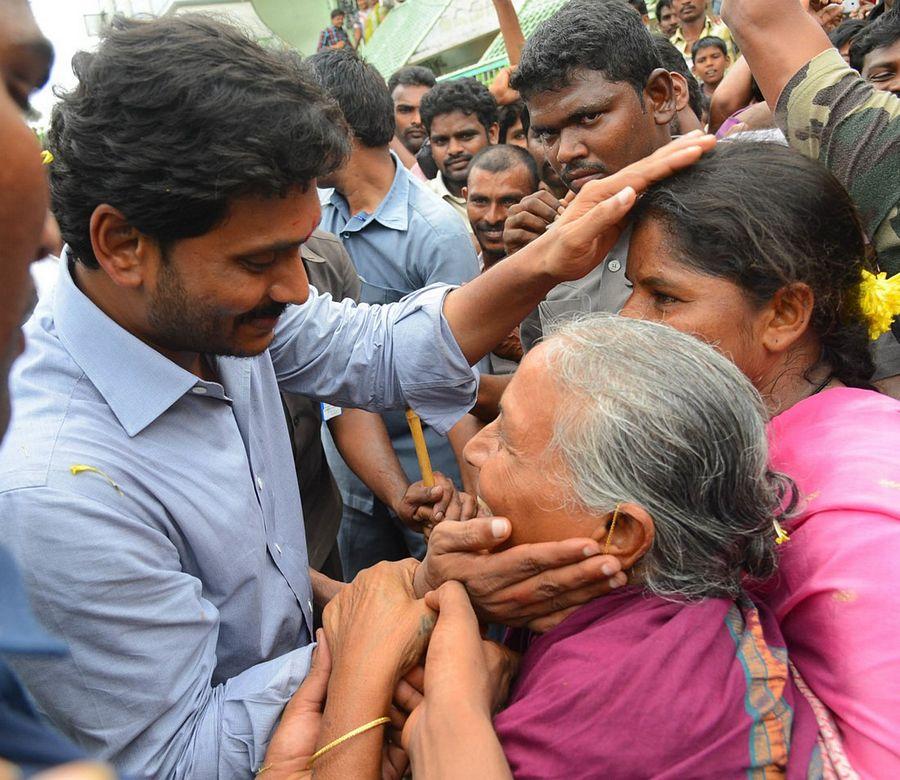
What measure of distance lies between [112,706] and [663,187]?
181 centimetres

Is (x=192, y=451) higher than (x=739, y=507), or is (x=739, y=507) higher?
(x=192, y=451)

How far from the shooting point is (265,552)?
1.94 meters

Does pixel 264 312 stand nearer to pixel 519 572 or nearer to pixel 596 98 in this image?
pixel 519 572

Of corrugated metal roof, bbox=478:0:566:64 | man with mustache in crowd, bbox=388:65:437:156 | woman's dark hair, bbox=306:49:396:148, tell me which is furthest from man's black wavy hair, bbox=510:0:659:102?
corrugated metal roof, bbox=478:0:566:64

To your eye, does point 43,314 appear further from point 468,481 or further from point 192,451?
point 468,481

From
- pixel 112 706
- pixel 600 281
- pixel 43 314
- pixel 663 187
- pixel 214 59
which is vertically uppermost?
pixel 214 59

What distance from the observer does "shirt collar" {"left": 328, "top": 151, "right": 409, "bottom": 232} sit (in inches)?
154

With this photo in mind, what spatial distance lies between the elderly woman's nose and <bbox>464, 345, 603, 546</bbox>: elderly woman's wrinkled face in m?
0.02

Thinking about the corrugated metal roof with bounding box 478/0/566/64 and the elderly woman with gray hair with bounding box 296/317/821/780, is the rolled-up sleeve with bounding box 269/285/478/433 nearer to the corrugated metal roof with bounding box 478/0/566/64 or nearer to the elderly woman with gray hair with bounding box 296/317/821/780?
the elderly woman with gray hair with bounding box 296/317/821/780

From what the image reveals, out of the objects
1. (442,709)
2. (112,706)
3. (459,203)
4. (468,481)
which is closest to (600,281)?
(468,481)

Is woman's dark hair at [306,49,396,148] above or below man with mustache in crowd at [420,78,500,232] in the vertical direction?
above

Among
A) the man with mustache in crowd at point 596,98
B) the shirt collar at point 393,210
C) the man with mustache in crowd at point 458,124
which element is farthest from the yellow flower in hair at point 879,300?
the man with mustache in crowd at point 458,124

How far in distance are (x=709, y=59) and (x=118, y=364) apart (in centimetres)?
744

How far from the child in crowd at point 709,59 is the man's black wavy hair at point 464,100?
2813 millimetres
